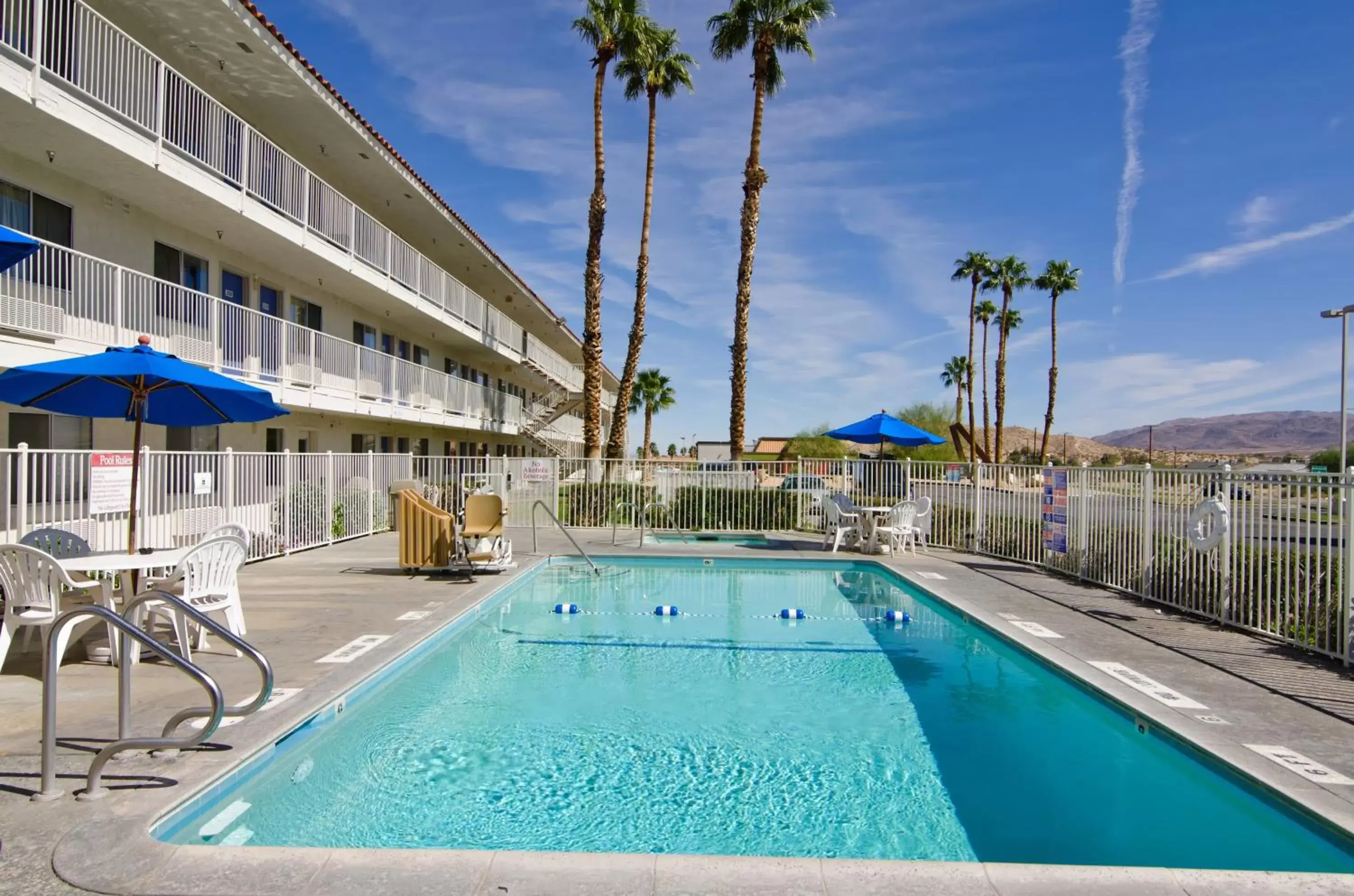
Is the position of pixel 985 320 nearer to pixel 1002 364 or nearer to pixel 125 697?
pixel 1002 364

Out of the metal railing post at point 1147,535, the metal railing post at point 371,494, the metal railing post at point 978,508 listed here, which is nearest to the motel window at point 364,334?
the metal railing post at point 371,494

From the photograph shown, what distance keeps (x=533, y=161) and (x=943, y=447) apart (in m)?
35.8

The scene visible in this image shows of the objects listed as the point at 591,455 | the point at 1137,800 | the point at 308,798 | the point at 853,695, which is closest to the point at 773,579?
the point at 853,695

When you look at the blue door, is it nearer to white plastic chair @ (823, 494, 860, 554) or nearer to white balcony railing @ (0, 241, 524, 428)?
white balcony railing @ (0, 241, 524, 428)

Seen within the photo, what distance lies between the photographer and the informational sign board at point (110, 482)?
Result: 27.1 ft

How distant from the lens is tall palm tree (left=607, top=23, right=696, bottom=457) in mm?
22828

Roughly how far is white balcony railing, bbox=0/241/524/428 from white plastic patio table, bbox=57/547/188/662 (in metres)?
2.68

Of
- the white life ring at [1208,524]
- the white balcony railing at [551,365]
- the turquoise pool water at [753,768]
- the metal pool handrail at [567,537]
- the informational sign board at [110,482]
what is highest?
the white balcony railing at [551,365]

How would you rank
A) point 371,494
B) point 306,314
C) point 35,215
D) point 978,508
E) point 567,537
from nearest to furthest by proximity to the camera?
point 35,215 → point 567,537 → point 978,508 → point 371,494 → point 306,314

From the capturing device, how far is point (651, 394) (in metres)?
75.8

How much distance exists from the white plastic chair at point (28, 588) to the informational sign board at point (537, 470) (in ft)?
38.6

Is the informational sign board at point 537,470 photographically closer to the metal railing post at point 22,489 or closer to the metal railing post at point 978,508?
the metal railing post at point 978,508

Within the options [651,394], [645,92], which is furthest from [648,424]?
[645,92]

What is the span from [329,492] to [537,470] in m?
4.63
